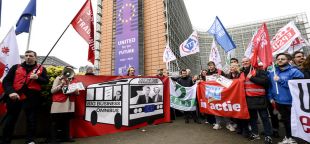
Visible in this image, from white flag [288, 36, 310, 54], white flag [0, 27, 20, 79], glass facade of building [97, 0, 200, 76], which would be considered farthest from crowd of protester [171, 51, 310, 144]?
glass facade of building [97, 0, 200, 76]

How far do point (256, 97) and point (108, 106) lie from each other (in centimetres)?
388

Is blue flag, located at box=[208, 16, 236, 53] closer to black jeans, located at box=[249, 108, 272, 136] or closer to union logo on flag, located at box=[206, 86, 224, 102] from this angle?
union logo on flag, located at box=[206, 86, 224, 102]

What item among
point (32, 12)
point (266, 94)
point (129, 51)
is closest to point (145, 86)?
point (266, 94)

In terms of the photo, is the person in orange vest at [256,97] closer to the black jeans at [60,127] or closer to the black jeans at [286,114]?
the black jeans at [286,114]

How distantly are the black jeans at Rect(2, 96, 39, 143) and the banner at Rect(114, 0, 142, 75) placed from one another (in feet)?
83.9

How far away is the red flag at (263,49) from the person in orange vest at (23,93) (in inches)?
196

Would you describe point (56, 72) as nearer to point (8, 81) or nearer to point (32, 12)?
point (8, 81)

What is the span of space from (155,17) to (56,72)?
28518 millimetres

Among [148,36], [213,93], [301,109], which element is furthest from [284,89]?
[148,36]

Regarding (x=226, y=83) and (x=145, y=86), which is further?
(x=145, y=86)

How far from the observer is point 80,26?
18.6 feet

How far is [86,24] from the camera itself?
5.75m

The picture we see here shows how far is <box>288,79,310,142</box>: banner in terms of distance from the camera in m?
3.25

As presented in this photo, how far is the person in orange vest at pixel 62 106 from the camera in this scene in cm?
462
